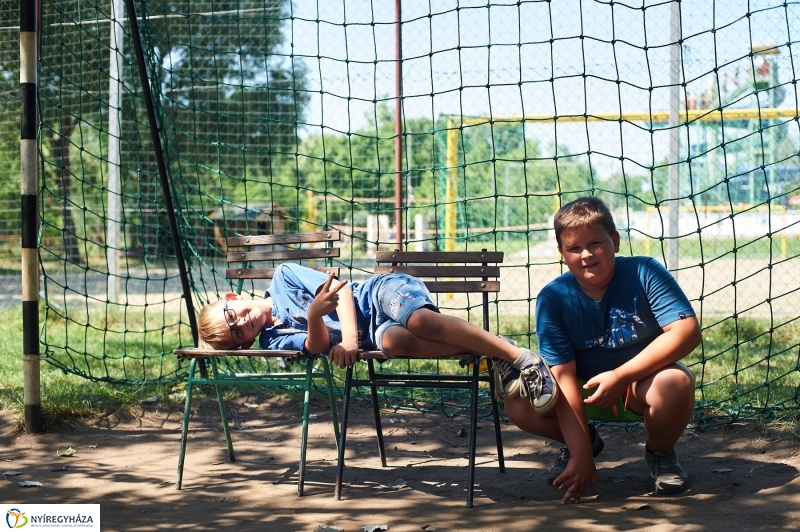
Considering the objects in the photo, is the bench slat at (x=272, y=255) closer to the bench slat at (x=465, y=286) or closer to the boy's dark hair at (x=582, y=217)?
the bench slat at (x=465, y=286)

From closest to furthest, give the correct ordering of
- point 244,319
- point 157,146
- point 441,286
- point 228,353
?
point 228,353, point 244,319, point 441,286, point 157,146

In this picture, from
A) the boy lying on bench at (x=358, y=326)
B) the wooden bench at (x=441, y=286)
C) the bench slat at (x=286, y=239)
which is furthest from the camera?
the bench slat at (x=286, y=239)

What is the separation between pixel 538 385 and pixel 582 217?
→ 0.63 metres

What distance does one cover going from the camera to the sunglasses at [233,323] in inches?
145

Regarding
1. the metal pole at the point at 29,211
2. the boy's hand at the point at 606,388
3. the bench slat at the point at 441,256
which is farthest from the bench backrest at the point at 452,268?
the metal pole at the point at 29,211

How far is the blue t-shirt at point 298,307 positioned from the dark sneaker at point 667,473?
118 centimetres

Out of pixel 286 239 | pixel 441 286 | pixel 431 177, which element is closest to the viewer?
pixel 441 286

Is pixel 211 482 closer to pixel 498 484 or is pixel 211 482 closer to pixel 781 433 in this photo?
pixel 498 484

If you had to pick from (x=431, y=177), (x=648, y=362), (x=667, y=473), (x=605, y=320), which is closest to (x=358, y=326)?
(x=605, y=320)

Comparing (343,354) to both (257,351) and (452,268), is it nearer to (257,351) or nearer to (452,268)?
(257,351)

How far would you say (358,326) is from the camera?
3.74 metres

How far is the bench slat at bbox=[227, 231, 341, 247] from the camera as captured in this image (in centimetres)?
429

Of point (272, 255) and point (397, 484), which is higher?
point (272, 255)

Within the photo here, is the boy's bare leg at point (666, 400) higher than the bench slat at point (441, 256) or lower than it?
lower
